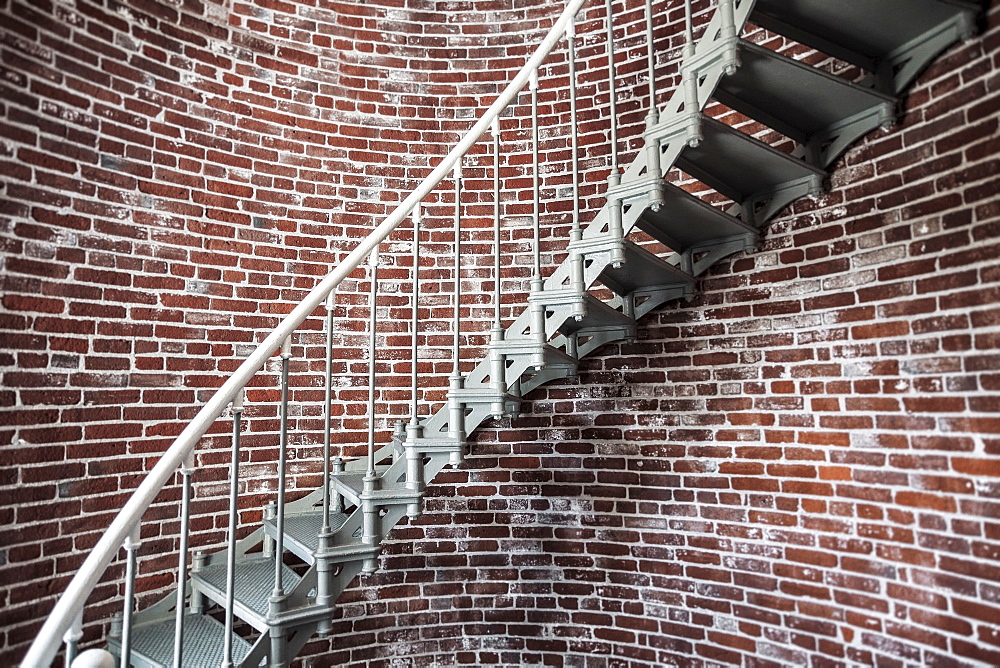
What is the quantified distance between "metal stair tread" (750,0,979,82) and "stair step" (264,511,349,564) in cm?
261

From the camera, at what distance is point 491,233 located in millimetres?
3352

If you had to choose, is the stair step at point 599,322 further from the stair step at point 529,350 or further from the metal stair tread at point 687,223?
the metal stair tread at point 687,223

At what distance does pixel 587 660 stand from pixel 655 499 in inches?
35.5

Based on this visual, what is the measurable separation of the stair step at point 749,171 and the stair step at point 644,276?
40 centimetres

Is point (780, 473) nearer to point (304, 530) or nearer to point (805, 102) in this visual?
point (805, 102)

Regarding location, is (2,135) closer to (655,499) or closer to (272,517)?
(272,517)

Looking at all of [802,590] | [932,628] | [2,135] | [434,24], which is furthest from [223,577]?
[434,24]

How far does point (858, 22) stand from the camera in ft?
7.14

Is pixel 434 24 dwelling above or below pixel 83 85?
above

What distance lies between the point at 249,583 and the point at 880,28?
3278 mm

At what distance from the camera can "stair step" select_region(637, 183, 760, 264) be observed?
2.38 m

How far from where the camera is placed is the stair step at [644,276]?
8.02 ft

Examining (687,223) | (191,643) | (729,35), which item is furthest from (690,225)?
(191,643)

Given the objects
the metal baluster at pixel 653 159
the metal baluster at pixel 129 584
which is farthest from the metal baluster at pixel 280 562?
the metal baluster at pixel 653 159
